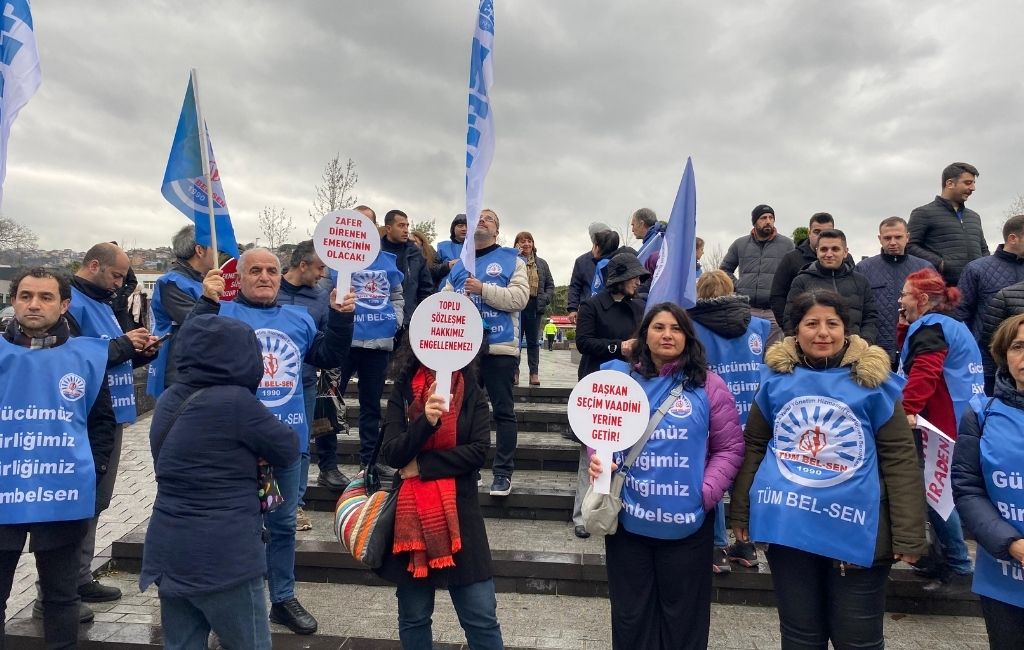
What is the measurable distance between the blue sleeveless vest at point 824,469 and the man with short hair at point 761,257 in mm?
3846

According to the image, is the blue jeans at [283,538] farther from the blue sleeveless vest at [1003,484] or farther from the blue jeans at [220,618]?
the blue sleeveless vest at [1003,484]

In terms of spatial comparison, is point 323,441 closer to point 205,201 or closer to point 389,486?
point 205,201

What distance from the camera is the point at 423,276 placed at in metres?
6.17

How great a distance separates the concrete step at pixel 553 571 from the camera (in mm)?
4113

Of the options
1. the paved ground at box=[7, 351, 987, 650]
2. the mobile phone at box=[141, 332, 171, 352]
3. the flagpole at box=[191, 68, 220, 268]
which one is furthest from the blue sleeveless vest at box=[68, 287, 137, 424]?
the paved ground at box=[7, 351, 987, 650]

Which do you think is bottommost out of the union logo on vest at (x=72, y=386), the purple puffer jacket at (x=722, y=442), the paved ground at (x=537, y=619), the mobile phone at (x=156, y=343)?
the paved ground at (x=537, y=619)

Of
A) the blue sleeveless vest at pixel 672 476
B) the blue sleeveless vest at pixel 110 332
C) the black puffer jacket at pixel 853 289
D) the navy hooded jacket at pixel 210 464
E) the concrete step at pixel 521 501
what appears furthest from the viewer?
the concrete step at pixel 521 501

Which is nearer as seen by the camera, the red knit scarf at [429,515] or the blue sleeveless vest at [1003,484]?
the blue sleeveless vest at [1003,484]

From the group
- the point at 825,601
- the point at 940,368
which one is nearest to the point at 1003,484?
the point at 825,601

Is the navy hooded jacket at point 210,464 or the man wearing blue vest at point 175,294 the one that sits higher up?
the man wearing blue vest at point 175,294

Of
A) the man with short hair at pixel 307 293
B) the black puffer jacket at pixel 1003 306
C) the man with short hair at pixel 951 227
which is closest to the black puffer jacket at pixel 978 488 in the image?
the black puffer jacket at pixel 1003 306

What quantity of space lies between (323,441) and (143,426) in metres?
4.82

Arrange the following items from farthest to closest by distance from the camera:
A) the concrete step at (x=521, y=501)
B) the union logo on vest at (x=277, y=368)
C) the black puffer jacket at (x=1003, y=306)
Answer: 1. the concrete step at (x=521, y=501)
2. the black puffer jacket at (x=1003, y=306)
3. the union logo on vest at (x=277, y=368)

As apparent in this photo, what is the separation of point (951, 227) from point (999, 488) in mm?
4173
